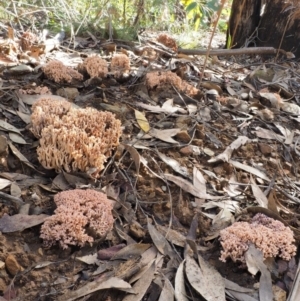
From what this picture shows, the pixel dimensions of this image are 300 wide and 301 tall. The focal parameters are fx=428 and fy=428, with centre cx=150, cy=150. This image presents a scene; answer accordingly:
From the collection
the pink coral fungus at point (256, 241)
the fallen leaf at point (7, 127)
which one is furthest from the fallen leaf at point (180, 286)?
the fallen leaf at point (7, 127)

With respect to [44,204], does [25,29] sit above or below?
above

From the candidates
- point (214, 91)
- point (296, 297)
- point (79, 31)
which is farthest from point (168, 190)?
point (79, 31)

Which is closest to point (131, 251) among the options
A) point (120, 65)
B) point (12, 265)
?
point (12, 265)

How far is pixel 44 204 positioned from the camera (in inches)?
90.3

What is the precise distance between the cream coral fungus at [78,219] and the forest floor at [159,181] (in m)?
0.07

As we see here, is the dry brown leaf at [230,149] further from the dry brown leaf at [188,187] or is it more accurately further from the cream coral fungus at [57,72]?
the cream coral fungus at [57,72]

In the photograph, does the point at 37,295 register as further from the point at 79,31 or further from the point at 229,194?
the point at 79,31

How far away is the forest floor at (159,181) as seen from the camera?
1.97m

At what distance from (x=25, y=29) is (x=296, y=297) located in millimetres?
3992

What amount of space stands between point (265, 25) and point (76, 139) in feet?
11.1

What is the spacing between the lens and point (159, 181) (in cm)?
257

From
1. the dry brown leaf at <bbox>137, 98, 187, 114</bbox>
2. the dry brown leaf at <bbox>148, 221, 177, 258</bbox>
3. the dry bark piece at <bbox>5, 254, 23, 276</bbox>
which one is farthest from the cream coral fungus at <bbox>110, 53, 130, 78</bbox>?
the dry bark piece at <bbox>5, 254, 23, 276</bbox>

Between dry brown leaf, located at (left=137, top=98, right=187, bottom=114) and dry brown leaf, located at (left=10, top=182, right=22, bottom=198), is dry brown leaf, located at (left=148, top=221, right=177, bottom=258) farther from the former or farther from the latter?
dry brown leaf, located at (left=137, top=98, right=187, bottom=114)

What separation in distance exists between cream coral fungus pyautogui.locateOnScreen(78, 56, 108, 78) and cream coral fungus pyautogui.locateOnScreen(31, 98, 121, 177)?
93 cm
